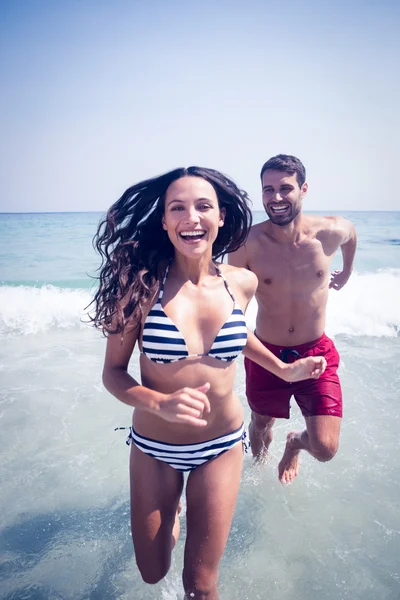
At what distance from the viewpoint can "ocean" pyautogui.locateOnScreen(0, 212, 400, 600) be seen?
293 centimetres

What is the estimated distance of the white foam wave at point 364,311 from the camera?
27.2 feet

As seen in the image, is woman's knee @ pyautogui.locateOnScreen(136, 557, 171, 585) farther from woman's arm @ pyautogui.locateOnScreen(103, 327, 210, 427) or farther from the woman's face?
the woman's face

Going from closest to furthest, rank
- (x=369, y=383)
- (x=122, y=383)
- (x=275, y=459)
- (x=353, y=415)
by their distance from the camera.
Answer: (x=122, y=383), (x=275, y=459), (x=353, y=415), (x=369, y=383)

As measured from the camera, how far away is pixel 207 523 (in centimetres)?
223

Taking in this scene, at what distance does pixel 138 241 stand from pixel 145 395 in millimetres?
961

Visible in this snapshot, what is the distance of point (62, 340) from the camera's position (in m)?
7.82

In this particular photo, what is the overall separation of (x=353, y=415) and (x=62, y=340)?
527 centimetres

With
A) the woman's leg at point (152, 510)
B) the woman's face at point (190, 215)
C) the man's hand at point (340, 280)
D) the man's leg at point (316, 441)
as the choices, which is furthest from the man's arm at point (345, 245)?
the woman's leg at point (152, 510)

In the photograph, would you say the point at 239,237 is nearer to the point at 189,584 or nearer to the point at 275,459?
the point at 189,584

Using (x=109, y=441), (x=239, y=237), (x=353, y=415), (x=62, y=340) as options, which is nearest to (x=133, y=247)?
(x=239, y=237)

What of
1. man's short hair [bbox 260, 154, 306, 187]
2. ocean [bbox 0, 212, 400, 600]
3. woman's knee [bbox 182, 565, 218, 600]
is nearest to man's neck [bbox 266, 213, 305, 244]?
man's short hair [bbox 260, 154, 306, 187]

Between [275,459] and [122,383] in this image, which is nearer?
[122,383]

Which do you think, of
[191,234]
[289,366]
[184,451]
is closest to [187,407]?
[184,451]

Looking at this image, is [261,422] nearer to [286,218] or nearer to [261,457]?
[261,457]
